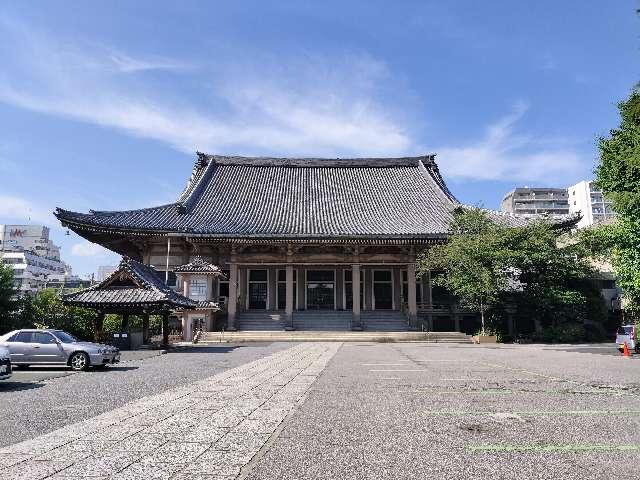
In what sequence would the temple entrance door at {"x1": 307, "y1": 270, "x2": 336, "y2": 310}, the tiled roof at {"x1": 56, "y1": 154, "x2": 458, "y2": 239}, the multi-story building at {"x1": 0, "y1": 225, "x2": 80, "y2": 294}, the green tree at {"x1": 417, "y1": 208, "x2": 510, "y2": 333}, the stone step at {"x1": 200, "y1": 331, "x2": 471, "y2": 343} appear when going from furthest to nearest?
the multi-story building at {"x1": 0, "y1": 225, "x2": 80, "y2": 294}
the temple entrance door at {"x1": 307, "y1": 270, "x2": 336, "y2": 310}
the tiled roof at {"x1": 56, "y1": 154, "x2": 458, "y2": 239}
the stone step at {"x1": 200, "y1": 331, "x2": 471, "y2": 343}
the green tree at {"x1": 417, "y1": 208, "x2": 510, "y2": 333}

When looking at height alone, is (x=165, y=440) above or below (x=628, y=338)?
below

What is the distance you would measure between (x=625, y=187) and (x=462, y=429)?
18882 mm

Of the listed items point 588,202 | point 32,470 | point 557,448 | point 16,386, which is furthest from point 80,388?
point 588,202

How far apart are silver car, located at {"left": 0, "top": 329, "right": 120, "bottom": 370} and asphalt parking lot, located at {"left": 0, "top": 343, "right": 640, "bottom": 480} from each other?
6.14 feet

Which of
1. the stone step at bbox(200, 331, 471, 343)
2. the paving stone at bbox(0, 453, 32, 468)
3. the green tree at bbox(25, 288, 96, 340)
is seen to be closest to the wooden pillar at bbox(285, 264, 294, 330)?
the stone step at bbox(200, 331, 471, 343)

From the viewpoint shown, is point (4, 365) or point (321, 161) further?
point (321, 161)

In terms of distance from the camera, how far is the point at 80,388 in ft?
30.7

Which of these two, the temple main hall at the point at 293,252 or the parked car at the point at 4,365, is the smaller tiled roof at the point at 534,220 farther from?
the parked car at the point at 4,365

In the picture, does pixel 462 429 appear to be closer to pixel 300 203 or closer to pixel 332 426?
pixel 332 426

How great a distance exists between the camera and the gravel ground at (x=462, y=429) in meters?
4.13

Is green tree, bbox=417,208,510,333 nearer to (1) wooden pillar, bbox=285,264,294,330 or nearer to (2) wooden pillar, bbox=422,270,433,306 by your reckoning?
(2) wooden pillar, bbox=422,270,433,306

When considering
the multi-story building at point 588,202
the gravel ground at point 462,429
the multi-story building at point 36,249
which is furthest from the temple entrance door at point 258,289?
the multi-story building at point 588,202

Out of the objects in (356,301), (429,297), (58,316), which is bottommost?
(58,316)

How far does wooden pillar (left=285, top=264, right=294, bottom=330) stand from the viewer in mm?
27305
